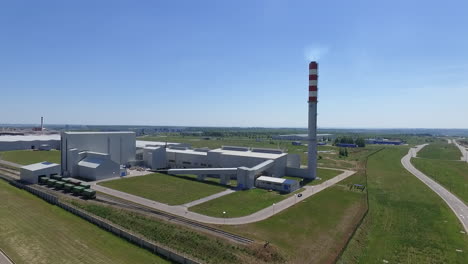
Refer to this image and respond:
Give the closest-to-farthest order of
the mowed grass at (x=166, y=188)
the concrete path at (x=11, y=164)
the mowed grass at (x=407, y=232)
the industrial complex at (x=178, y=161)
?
the mowed grass at (x=407, y=232) → the mowed grass at (x=166, y=188) → the industrial complex at (x=178, y=161) → the concrete path at (x=11, y=164)

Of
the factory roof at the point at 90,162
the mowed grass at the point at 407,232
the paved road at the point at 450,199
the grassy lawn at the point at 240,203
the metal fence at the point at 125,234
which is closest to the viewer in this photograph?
the metal fence at the point at 125,234

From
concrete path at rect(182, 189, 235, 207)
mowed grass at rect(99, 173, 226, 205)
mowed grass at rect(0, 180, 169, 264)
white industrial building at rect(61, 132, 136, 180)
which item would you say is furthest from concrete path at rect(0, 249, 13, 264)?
white industrial building at rect(61, 132, 136, 180)

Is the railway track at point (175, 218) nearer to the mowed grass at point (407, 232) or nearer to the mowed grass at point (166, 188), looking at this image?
the mowed grass at point (166, 188)

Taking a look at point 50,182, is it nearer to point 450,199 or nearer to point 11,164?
point 11,164

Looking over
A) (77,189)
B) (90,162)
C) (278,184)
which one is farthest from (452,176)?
(90,162)

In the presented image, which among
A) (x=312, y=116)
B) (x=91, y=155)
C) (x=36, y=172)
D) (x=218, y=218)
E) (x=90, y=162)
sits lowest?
(x=218, y=218)

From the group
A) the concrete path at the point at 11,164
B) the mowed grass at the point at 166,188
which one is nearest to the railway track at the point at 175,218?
the mowed grass at the point at 166,188

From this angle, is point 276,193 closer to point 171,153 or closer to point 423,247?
point 423,247
